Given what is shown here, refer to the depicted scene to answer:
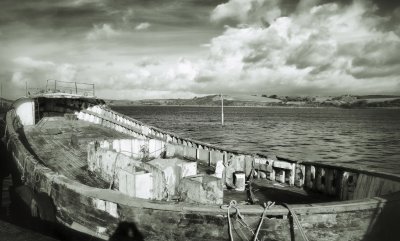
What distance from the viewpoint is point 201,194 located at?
8086 millimetres

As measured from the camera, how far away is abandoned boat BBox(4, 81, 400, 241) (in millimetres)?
6773

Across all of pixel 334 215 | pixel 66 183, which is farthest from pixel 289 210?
pixel 66 183

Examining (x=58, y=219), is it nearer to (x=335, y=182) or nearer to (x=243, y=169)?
(x=243, y=169)

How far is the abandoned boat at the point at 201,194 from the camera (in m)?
6.77

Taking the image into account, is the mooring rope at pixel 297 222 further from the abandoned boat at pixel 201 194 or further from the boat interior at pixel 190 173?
the boat interior at pixel 190 173

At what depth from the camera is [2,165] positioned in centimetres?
Result: 1625

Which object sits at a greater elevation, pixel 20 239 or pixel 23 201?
pixel 20 239

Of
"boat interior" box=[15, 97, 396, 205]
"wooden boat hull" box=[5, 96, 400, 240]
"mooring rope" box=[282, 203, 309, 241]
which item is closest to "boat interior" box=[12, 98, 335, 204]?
"boat interior" box=[15, 97, 396, 205]

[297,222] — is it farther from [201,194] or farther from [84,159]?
[84,159]

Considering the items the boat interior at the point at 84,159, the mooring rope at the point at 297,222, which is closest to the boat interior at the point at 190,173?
the boat interior at the point at 84,159

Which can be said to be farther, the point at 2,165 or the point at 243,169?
the point at 2,165

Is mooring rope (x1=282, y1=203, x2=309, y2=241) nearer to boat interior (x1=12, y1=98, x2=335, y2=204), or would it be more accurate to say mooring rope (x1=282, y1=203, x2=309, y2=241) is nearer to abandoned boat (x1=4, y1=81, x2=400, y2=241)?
abandoned boat (x1=4, y1=81, x2=400, y2=241)

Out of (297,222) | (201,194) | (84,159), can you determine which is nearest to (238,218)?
(297,222)

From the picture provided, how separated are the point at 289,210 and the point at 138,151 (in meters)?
10.2
